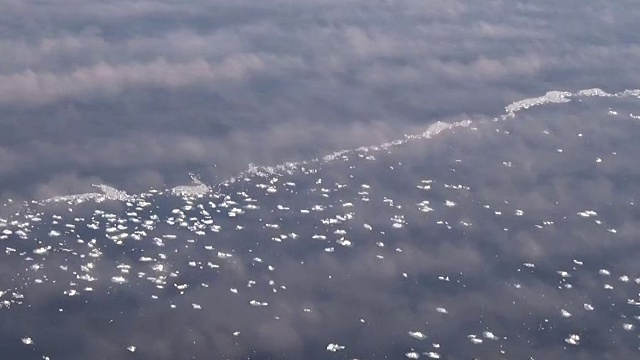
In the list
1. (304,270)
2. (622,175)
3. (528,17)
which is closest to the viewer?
(304,270)

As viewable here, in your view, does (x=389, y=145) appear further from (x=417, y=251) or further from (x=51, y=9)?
(x=51, y=9)

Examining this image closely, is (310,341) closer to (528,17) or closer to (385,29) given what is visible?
(385,29)

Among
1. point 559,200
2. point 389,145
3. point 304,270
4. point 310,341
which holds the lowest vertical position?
point 310,341

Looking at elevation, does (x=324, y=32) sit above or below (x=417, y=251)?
above

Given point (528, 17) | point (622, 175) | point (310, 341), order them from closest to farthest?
point (310, 341) → point (622, 175) → point (528, 17)

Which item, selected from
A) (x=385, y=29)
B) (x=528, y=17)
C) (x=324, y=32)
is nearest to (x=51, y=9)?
(x=324, y=32)

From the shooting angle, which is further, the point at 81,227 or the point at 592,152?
the point at 592,152

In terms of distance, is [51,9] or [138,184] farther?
[51,9]

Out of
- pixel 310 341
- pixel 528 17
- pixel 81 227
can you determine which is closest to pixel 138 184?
pixel 81 227

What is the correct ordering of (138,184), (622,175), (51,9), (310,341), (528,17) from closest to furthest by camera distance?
(310,341) < (138,184) < (622,175) < (51,9) < (528,17)
